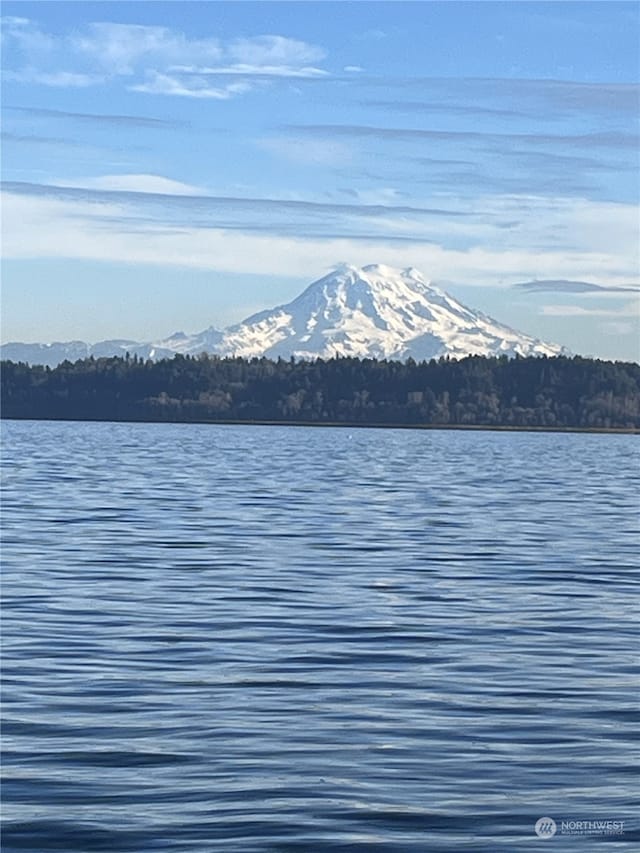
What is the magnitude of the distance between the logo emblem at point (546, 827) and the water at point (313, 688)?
16cm

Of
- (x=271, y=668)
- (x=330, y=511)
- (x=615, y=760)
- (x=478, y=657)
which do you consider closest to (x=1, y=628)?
(x=271, y=668)

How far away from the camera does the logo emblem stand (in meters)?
15.2

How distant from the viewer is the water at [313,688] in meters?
15.7

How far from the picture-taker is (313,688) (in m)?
22.0

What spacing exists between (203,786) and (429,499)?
51.8 m

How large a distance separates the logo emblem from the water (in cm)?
16

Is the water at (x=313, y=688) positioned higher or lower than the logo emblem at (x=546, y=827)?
higher

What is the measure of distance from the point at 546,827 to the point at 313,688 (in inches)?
273

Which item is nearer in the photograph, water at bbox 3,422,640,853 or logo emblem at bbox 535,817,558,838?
logo emblem at bbox 535,817,558,838

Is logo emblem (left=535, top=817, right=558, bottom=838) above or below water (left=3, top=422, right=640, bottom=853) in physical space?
below

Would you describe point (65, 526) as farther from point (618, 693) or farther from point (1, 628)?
point (618, 693)

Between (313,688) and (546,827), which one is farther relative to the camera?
(313,688)

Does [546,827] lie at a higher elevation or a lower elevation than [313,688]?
lower

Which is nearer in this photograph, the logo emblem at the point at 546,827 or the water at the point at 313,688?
the logo emblem at the point at 546,827
